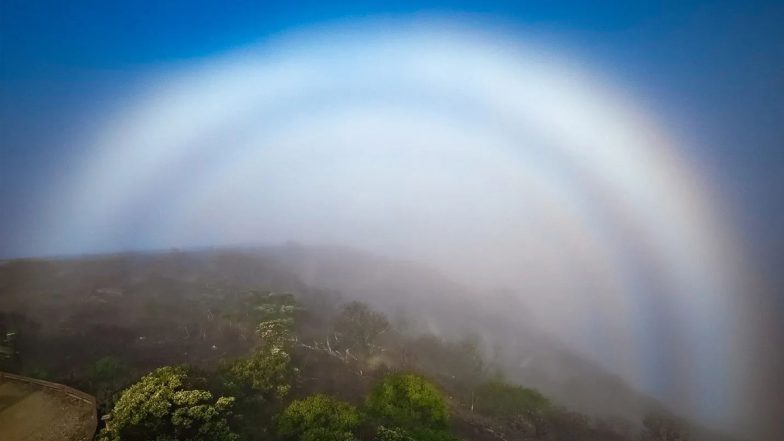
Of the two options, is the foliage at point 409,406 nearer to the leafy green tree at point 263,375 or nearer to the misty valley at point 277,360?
the misty valley at point 277,360


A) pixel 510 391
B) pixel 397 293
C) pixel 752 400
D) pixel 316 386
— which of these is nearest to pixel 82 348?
pixel 316 386

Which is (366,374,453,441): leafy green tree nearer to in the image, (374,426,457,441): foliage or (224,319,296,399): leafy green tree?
(374,426,457,441): foliage

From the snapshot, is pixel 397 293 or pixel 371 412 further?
pixel 397 293

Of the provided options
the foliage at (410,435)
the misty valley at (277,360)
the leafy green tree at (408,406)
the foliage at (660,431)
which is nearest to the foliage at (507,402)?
the misty valley at (277,360)

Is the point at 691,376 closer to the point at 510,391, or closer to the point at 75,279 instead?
the point at 510,391

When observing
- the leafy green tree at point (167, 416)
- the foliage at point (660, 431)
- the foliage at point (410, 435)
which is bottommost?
the leafy green tree at point (167, 416)
